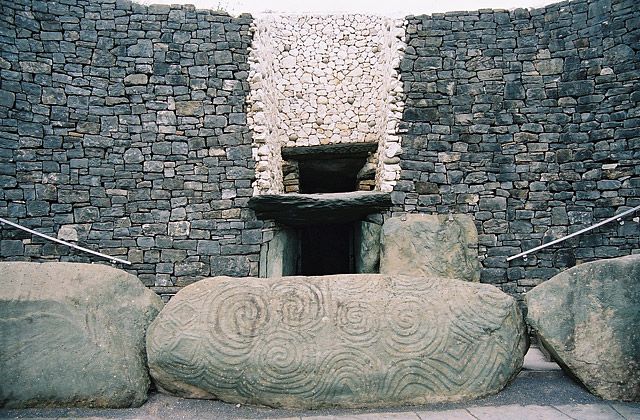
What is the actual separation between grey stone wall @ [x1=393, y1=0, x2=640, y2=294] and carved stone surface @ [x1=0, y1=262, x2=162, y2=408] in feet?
13.4

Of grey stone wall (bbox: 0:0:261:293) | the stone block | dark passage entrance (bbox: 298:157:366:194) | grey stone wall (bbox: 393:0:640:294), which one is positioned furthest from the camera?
dark passage entrance (bbox: 298:157:366:194)

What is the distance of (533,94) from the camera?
254 inches

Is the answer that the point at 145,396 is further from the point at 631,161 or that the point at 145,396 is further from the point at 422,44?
the point at 631,161

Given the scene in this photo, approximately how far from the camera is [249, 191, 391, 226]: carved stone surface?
6.20 m

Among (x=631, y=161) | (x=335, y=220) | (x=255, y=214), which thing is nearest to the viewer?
(x=631, y=161)

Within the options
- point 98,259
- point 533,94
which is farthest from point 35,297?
point 533,94

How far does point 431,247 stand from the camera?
6.10 m

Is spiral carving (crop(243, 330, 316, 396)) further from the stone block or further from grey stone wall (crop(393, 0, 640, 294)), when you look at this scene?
the stone block

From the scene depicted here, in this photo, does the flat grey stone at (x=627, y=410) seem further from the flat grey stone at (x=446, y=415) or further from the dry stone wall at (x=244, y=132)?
the dry stone wall at (x=244, y=132)

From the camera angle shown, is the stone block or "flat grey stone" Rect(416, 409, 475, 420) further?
the stone block

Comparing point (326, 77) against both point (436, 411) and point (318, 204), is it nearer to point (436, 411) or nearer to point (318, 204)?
point (318, 204)

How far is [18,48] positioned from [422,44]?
5.70 m

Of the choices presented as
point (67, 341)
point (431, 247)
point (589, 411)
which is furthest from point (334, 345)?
point (431, 247)

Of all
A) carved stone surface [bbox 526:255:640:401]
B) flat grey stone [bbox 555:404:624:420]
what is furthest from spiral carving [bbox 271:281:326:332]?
flat grey stone [bbox 555:404:624:420]
